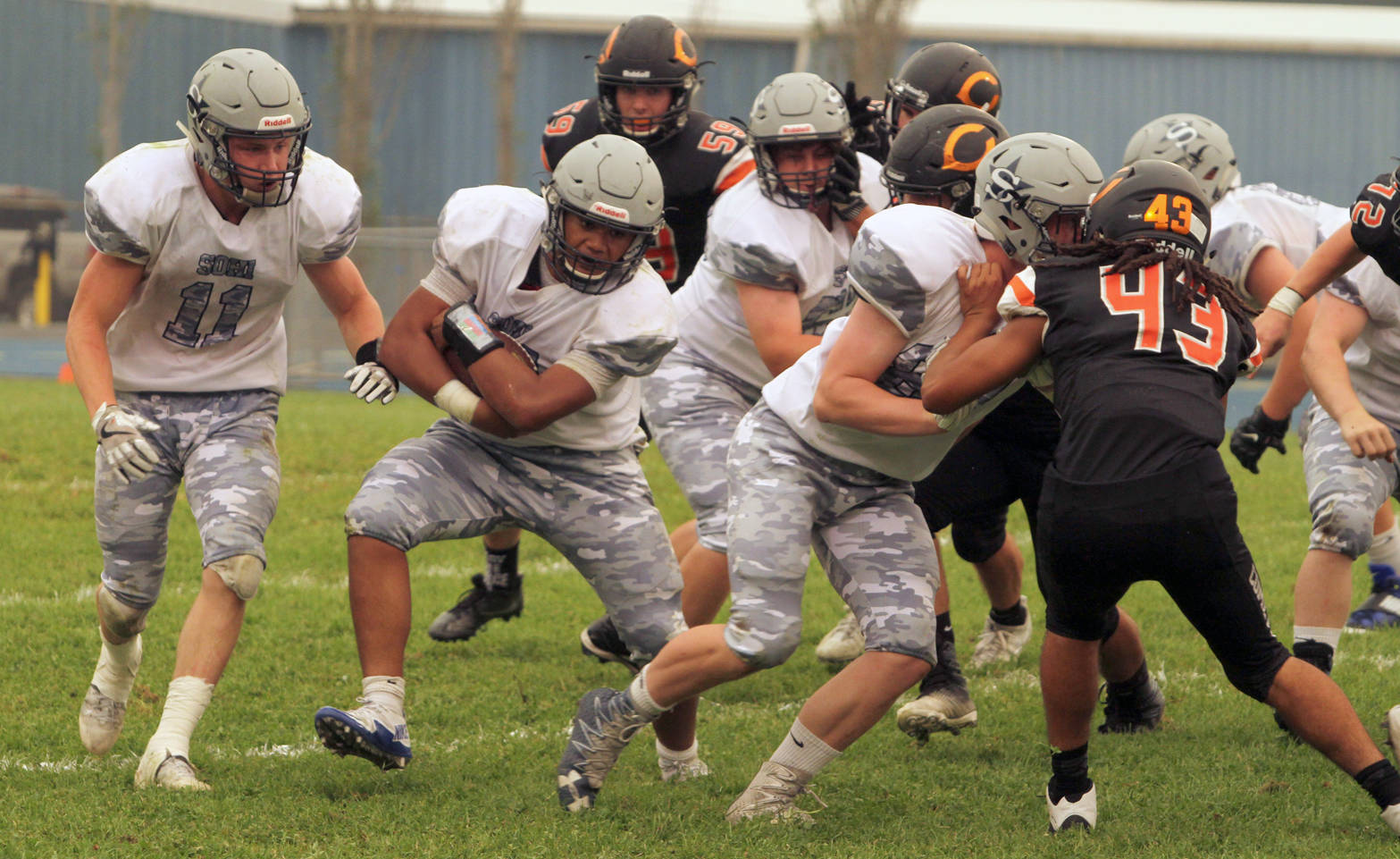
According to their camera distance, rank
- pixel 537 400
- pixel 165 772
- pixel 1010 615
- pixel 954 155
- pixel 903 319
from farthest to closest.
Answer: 1. pixel 1010 615
2. pixel 954 155
3. pixel 537 400
4. pixel 165 772
5. pixel 903 319

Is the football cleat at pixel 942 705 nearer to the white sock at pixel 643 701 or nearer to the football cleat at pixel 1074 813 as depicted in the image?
the football cleat at pixel 1074 813

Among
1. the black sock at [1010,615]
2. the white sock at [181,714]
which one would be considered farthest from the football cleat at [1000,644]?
the white sock at [181,714]

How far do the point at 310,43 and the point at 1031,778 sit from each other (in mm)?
19911

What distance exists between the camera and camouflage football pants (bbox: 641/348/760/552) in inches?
181

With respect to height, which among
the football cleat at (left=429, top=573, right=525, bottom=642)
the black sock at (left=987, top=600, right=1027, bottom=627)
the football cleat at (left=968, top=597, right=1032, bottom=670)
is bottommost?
the football cleat at (left=429, top=573, right=525, bottom=642)

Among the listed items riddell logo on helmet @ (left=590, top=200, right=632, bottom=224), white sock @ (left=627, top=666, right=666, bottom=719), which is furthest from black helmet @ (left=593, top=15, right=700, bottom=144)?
white sock @ (left=627, top=666, right=666, bottom=719)

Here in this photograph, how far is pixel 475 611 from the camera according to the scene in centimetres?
552

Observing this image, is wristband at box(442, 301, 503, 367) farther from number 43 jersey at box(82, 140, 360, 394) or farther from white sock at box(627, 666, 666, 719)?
white sock at box(627, 666, 666, 719)

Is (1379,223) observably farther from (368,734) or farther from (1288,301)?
(368,734)

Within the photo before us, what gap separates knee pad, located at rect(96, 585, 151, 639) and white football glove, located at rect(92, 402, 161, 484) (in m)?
0.45

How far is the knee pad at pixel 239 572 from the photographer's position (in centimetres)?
383

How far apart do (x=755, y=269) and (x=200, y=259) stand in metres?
1.47

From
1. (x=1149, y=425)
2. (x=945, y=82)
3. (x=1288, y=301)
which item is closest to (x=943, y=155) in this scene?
(x=1149, y=425)

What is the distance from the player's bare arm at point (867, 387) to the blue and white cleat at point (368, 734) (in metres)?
1.22
